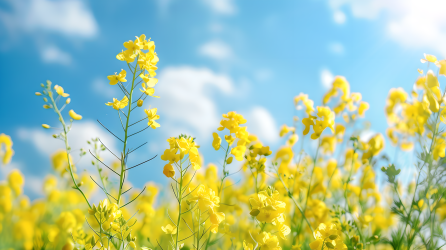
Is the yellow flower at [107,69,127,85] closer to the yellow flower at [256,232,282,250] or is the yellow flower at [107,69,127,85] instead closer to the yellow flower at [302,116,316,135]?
the yellow flower at [256,232,282,250]

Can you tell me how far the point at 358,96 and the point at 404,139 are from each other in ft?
2.65

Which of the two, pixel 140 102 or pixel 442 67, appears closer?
pixel 140 102

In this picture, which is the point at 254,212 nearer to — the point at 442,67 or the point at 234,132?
the point at 234,132

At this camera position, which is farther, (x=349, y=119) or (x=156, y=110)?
(x=349, y=119)

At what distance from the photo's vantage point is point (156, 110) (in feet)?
5.49

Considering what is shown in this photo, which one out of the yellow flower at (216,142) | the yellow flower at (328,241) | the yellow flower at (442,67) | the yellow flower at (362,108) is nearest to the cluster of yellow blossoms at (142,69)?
the yellow flower at (216,142)

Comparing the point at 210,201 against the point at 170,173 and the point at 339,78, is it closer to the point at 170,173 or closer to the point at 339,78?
the point at 170,173

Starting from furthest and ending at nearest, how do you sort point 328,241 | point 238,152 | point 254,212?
1. point 238,152
2. point 328,241
3. point 254,212

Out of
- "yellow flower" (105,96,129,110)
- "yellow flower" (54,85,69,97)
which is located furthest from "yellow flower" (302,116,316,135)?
"yellow flower" (54,85,69,97)

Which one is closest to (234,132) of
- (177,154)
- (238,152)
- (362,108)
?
(238,152)

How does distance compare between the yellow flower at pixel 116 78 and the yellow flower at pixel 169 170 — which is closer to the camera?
the yellow flower at pixel 169 170

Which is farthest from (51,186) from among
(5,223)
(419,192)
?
(419,192)

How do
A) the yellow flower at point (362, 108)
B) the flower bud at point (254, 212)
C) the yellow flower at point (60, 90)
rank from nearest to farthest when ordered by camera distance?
the flower bud at point (254, 212)
the yellow flower at point (60, 90)
the yellow flower at point (362, 108)

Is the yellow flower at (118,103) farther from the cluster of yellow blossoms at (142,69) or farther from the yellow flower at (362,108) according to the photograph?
the yellow flower at (362,108)
